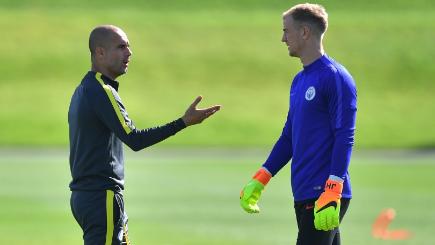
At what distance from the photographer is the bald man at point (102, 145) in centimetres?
779

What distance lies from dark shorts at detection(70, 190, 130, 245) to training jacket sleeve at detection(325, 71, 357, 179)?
153cm

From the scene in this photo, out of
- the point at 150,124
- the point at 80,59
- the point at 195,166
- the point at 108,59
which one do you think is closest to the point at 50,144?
the point at 150,124

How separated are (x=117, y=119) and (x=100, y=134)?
0.20 m

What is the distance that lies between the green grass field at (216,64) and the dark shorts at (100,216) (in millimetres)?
27055

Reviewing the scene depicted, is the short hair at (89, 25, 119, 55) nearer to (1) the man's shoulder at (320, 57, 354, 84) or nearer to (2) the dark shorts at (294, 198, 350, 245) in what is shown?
(1) the man's shoulder at (320, 57, 354, 84)

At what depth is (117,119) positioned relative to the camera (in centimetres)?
775

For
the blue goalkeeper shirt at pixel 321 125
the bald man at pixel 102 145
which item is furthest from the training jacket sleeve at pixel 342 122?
the bald man at pixel 102 145

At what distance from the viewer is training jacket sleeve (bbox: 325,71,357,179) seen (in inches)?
292

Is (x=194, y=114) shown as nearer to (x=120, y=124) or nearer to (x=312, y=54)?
(x=120, y=124)

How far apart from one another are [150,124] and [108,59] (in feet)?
105

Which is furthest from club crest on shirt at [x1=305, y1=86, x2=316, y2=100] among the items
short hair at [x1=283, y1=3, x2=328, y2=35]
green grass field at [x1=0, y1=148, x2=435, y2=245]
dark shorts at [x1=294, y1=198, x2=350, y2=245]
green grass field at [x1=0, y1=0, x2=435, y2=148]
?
green grass field at [x1=0, y1=0, x2=435, y2=148]

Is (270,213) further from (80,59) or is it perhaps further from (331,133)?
(80,59)

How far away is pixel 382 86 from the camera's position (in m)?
47.9

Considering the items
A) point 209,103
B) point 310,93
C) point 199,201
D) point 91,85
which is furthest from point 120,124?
point 209,103
